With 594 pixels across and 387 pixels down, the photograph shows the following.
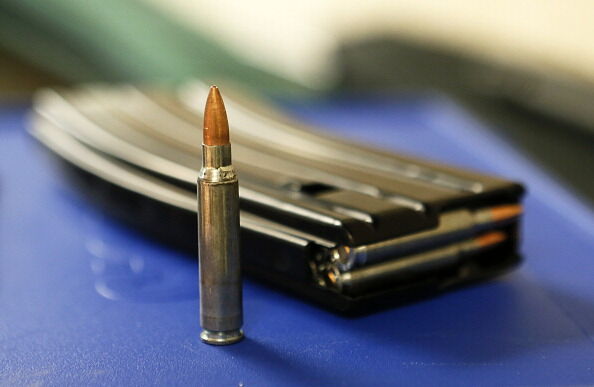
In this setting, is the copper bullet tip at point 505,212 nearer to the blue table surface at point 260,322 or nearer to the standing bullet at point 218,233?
the blue table surface at point 260,322

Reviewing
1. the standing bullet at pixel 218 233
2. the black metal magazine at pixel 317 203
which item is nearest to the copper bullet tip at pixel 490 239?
the black metal magazine at pixel 317 203

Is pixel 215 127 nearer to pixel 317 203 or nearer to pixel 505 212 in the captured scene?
pixel 317 203

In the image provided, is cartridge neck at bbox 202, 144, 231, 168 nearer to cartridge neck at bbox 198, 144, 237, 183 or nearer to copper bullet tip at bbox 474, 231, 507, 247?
cartridge neck at bbox 198, 144, 237, 183

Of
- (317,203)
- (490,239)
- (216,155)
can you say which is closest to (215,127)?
(216,155)

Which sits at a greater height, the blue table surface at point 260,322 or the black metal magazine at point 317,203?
the black metal magazine at point 317,203

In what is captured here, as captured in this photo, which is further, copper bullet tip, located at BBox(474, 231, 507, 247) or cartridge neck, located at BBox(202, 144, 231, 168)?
copper bullet tip, located at BBox(474, 231, 507, 247)

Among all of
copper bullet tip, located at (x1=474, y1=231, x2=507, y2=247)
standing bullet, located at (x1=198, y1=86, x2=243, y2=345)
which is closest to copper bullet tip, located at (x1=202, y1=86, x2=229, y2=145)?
standing bullet, located at (x1=198, y1=86, x2=243, y2=345)
